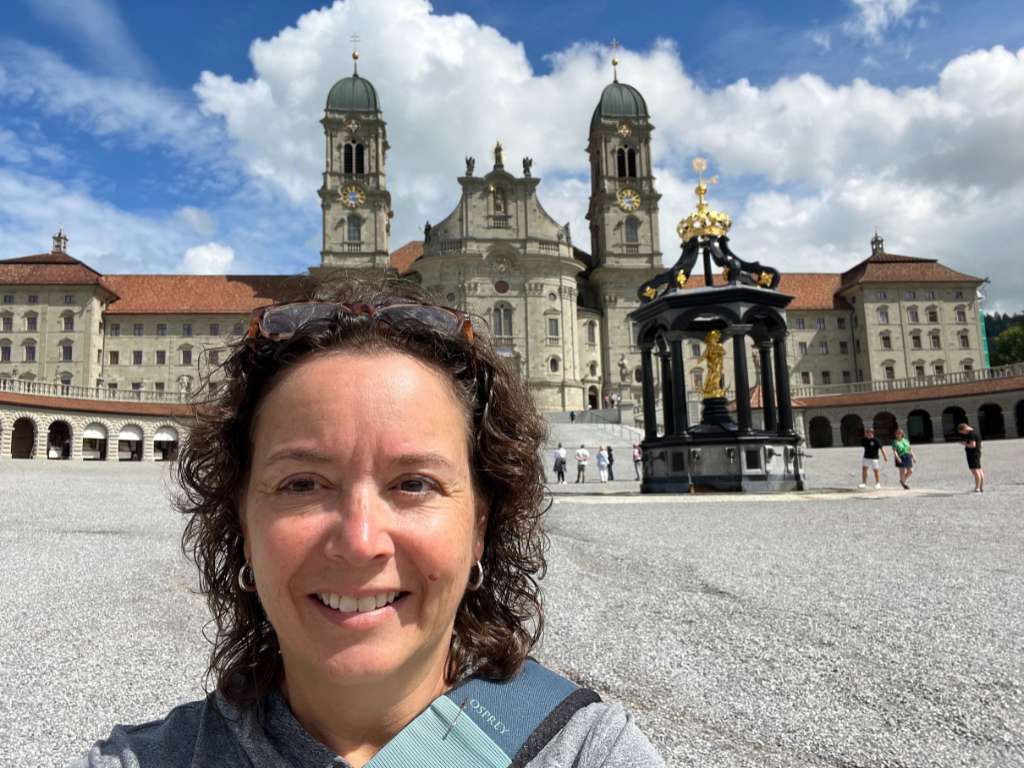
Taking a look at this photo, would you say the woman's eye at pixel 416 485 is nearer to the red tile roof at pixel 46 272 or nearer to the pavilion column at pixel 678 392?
the pavilion column at pixel 678 392

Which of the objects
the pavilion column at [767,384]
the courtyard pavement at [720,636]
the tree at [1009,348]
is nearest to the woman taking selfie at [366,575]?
the courtyard pavement at [720,636]

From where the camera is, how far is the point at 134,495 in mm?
17891

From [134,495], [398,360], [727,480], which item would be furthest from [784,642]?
[134,495]

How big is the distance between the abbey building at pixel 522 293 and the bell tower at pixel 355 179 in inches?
5.0

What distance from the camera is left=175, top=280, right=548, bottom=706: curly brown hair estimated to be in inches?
61.9

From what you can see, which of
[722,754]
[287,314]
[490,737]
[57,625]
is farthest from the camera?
[57,625]

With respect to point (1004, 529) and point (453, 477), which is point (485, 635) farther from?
point (1004, 529)

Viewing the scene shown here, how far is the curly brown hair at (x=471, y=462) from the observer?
1573 millimetres

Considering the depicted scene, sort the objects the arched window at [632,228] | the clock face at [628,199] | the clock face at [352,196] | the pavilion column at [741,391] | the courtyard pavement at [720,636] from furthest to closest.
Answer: the clock face at [628,199] → the arched window at [632,228] → the clock face at [352,196] → the pavilion column at [741,391] → the courtyard pavement at [720,636]

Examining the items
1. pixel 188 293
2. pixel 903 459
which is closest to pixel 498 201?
pixel 188 293

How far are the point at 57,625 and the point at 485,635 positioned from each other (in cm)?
566

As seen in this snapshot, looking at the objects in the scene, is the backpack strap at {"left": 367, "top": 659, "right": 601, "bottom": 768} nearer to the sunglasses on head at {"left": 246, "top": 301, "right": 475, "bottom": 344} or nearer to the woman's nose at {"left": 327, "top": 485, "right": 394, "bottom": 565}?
the woman's nose at {"left": 327, "top": 485, "right": 394, "bottom": 565}

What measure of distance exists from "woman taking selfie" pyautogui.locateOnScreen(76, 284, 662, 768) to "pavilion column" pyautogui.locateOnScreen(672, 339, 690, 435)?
17791 millimetres

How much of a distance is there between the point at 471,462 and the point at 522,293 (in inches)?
2186
